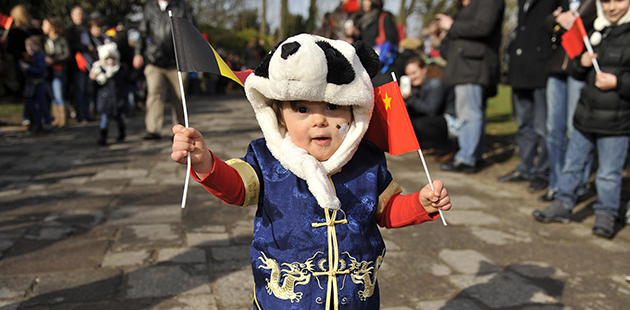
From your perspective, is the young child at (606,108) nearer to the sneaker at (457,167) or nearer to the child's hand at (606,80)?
the child's hand at (606,80)

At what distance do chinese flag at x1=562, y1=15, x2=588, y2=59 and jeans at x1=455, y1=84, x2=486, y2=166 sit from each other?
1.72m

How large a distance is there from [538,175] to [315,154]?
4.36 metres

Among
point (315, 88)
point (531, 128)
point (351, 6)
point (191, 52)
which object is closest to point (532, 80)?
point (531, 128)

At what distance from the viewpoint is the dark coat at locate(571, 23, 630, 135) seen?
3.80 metres

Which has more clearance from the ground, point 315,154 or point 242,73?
point 242,73

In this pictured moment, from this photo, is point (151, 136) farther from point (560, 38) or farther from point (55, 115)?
point (560, 38)

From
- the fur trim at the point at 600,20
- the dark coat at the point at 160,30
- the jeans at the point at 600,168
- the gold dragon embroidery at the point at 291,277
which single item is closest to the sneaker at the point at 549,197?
the jeans at the point at 600,168

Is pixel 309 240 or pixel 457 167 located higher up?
pixel 309 240

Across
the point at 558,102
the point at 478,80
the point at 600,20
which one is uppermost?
the point at 600,20

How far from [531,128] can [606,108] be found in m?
1.74

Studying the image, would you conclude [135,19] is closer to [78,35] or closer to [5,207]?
[78,35]

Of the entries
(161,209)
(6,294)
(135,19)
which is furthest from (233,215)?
(135,19)

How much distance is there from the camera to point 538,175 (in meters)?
5.52

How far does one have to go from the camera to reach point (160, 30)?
715 centimetres
